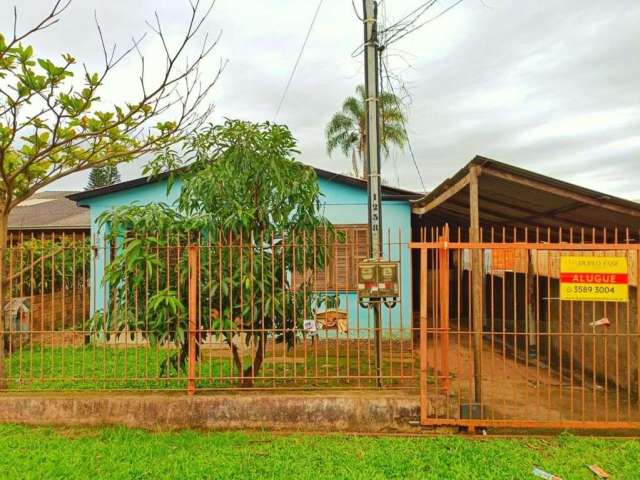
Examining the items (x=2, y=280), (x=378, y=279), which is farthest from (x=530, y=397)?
(x=2, y=280)

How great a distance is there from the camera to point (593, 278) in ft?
13.8

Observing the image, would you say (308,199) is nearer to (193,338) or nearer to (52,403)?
(193,338)

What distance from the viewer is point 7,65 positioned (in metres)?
3.54

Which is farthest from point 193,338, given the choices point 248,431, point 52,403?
point 52,403

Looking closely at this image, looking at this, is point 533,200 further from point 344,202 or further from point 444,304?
point 344,202

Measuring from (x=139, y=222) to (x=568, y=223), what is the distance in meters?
5.77

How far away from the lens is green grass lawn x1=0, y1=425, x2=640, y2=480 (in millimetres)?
3377

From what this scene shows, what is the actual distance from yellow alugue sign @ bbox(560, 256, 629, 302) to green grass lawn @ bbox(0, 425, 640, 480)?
1.29m

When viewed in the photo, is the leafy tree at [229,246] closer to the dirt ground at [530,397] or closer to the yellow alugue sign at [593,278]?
the dirt ground at [530,397]

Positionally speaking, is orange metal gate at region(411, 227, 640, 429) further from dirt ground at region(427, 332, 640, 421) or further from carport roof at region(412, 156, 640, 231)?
carport roof at region(412, 156, 640, 231)

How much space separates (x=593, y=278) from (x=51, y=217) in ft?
47.6

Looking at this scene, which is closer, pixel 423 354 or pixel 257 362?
pixel 423 354

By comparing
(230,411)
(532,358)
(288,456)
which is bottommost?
(532,358)

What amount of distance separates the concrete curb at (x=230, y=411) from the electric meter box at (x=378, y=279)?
38.4 inches
